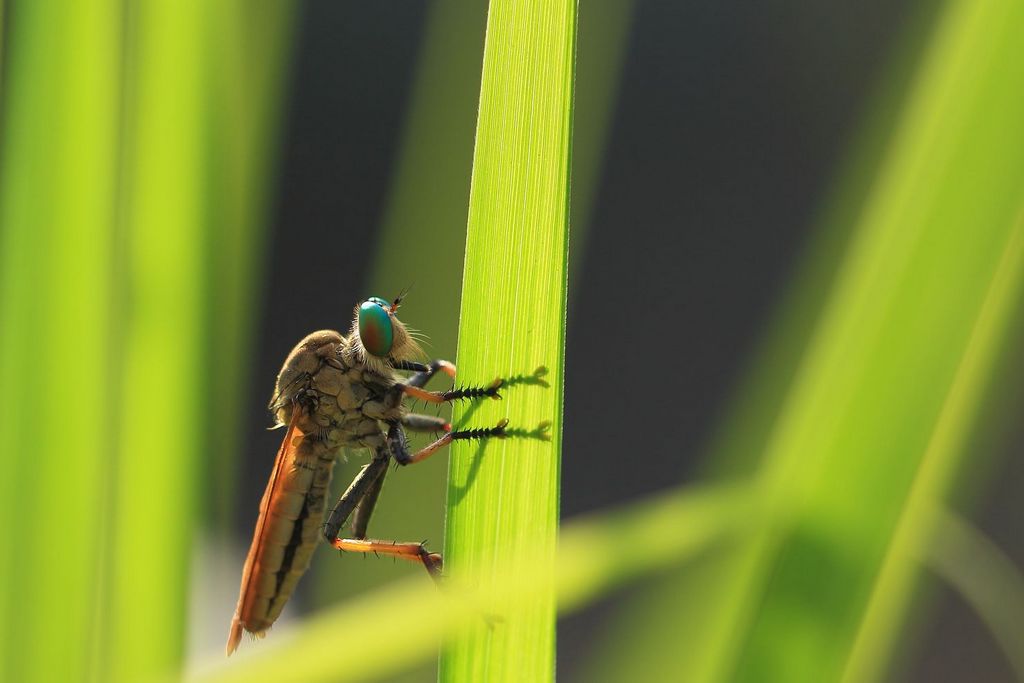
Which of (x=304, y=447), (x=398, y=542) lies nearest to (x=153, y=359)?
(x=398, y=542)

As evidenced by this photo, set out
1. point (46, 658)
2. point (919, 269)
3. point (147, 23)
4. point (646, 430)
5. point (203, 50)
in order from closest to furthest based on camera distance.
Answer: point (919, 269) → point (46, 658) → point (147, 23) → point (203, 50) → point (646, 430)

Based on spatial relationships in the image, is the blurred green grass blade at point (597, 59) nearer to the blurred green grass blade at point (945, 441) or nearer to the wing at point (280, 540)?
the wing at point (280, 540)

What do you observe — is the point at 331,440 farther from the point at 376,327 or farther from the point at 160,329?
the point at 160,329

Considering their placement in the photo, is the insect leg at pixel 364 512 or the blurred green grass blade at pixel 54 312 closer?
the blurred green grass blade at pixel 54 312

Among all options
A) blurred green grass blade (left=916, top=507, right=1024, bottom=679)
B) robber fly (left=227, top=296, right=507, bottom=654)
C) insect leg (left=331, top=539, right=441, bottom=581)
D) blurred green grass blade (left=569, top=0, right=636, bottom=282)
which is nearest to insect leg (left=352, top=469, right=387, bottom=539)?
robber fly (left=227, top=296, right=507, bottom=654)

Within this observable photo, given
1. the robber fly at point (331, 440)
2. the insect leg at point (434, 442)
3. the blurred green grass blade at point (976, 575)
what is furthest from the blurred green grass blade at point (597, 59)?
the blurred green grass blade at point (976, 575)

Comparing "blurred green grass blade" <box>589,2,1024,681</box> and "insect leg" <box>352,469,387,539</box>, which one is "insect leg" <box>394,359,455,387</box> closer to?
"insect leg" <box>352,469,387,539</box>

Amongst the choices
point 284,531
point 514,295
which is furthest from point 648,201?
point 514,295

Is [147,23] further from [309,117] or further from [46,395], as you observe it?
[309,117]
